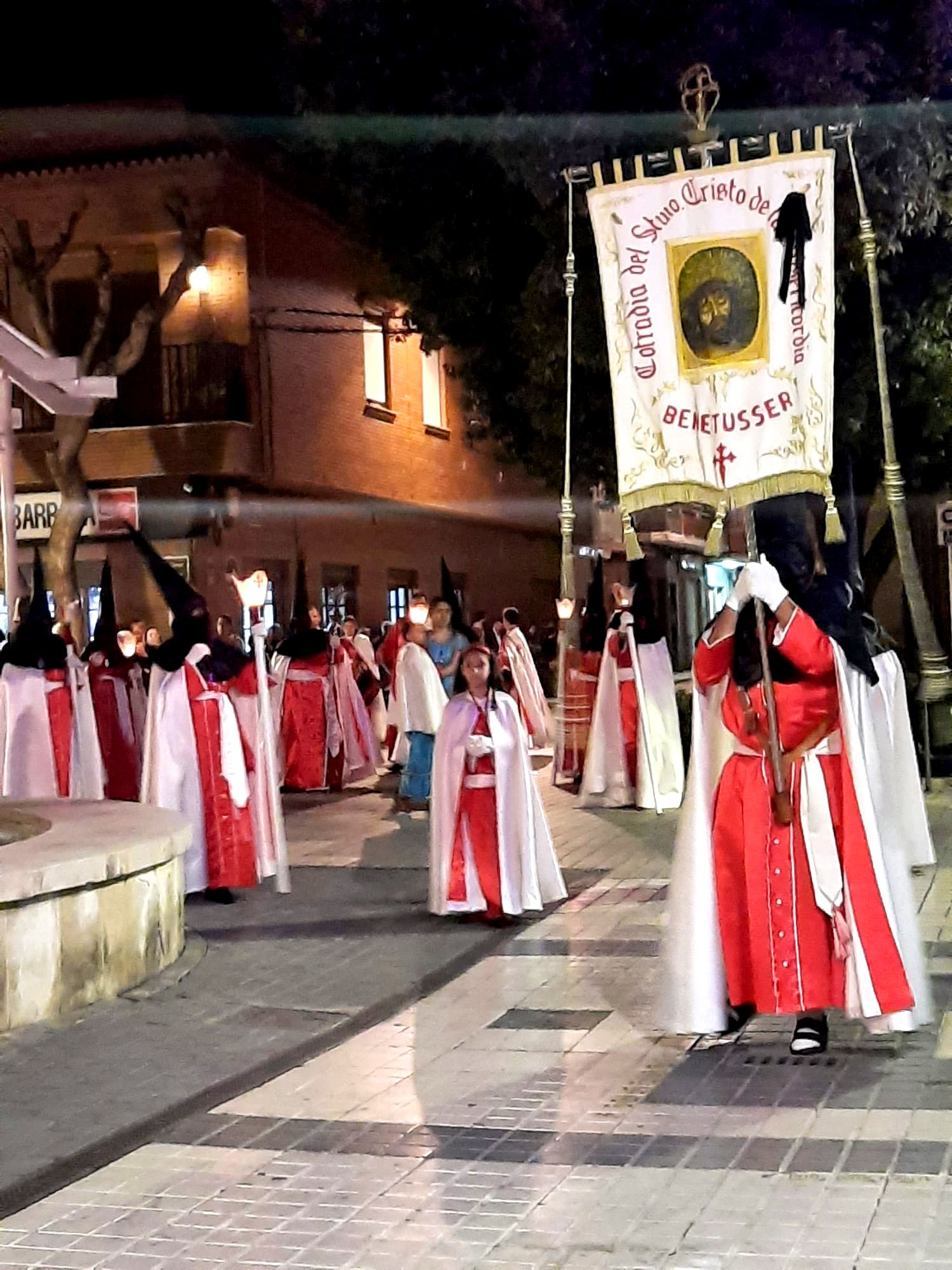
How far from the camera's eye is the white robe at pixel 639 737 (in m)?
16.0

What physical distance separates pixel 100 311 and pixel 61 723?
12.4 meters

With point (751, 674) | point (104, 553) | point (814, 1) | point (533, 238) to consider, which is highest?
point (814, 1)

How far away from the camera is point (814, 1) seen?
12875mm

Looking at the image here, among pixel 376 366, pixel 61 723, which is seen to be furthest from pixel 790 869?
pixel 376 366

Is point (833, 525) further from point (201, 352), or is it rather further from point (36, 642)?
point (201, 352)

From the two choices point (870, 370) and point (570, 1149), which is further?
point (870, 370)

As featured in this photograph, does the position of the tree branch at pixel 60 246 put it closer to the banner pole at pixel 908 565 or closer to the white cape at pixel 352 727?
the white cape at pixel 352 727

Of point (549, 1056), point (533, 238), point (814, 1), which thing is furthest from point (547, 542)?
point (549, 1056)

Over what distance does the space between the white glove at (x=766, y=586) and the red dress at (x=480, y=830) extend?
3.67 meters

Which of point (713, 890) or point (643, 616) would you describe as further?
point (643, 616)

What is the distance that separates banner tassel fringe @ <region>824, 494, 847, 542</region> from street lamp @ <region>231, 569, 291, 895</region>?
15.1 ft

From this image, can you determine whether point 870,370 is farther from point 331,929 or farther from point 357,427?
point 357,427

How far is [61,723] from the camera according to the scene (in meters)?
13.6

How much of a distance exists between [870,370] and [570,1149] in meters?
10.2
